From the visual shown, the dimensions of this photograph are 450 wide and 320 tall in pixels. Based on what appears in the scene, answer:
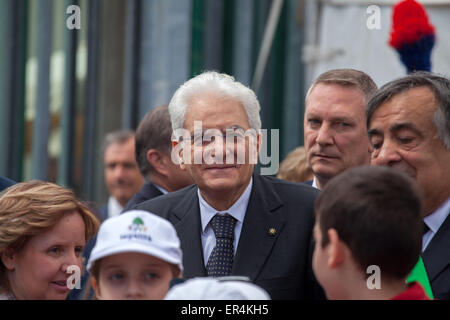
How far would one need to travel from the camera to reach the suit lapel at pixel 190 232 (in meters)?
3.41

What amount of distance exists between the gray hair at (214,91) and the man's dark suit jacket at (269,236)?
30 centimetres

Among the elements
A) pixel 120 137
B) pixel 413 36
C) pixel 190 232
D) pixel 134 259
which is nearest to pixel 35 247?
pixel 190 232

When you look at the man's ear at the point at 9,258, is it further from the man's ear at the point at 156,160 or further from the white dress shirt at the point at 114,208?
the white dress shirt at the point at 114,208

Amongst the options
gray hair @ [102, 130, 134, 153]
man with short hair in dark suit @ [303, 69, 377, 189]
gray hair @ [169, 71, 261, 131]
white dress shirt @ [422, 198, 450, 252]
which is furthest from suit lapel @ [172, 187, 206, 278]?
gray hair @ [102, 130, 134, 153]

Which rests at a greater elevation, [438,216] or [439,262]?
[438,216]

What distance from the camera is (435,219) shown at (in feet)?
11.2

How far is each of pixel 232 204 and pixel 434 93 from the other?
93 cm

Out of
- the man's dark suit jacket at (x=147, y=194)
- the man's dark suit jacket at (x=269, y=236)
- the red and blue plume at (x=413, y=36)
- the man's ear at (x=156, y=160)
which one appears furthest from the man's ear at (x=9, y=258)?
the red and blue plume at (x=413, y=36)

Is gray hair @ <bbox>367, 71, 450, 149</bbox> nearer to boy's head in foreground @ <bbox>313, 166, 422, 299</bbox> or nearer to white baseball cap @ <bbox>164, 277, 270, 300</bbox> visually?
boy's head in foreground @ <bbox>313, 166, 422, 299</bbox>

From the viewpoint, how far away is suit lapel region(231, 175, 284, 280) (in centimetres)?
336

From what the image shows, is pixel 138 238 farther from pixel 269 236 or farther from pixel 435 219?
pixel 435 219

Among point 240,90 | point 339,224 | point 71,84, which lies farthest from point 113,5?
point 339,224

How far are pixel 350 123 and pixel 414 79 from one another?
680mm

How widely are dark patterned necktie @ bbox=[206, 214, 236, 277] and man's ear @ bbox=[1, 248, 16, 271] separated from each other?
0.81 m
